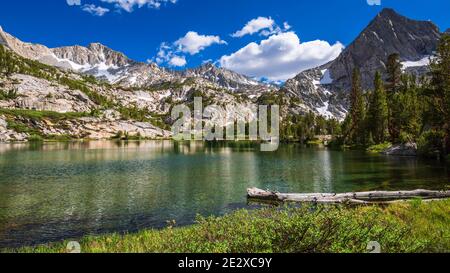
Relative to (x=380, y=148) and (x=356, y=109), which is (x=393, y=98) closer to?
(x=380, y=148)

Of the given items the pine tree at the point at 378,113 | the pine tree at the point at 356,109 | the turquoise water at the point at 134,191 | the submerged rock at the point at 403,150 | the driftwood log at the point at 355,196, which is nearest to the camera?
the turquoise water at the point at 134,191

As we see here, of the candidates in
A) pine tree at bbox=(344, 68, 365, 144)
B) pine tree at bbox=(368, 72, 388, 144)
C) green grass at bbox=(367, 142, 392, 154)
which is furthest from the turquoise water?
pine tree at bbox=(344, 68, 365, 144)

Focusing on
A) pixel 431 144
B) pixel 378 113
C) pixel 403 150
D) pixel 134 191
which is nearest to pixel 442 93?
pixel 431 144

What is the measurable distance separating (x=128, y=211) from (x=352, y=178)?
38.3 m

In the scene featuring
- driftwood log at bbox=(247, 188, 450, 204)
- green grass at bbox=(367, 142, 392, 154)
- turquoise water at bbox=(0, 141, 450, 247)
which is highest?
A: green grass at bbox=(367, 142, 392, 154)

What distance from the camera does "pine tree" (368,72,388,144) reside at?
409ft

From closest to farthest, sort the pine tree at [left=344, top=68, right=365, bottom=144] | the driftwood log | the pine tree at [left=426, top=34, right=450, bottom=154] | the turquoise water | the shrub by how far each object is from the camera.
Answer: the turquoise water, the driftwood log, the pine tree at [left=426, top=34, right=450, bottom=154], the shrub, the pine tree at [left=344, top=68, right=365, bottom=144]

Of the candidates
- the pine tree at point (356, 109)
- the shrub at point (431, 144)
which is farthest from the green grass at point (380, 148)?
the pine tree at point (356, 109)

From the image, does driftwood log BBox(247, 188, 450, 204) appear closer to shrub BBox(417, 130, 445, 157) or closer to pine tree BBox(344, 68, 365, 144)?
shrub BBox(417, 130, 445, 157)

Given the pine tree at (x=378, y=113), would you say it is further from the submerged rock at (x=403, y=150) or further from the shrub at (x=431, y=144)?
the shrub at (x=431, y=144)

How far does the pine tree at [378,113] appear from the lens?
12475cm

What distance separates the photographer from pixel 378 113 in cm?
12525
